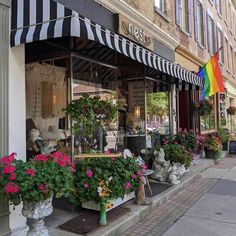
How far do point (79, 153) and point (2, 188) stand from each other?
2.44m

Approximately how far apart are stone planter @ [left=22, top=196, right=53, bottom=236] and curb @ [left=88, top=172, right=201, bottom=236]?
3.06 ft

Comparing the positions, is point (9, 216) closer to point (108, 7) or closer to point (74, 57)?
→ point (74, 57)

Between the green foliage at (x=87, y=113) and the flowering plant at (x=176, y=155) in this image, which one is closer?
the green foliage at (x=87, y=113)

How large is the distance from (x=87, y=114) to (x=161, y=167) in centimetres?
300

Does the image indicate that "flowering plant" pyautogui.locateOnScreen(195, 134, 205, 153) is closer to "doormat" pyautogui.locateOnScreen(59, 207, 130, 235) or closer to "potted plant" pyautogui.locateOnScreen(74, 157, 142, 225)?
"doormat" pyautogui.locateOnScreen(59, 207, 130, 235)

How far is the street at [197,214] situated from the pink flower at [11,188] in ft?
6.84

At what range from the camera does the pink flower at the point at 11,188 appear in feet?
11.5

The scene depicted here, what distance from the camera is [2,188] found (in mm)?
3631

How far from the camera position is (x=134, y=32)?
300 inches

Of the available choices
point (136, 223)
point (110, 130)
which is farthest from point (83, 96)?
point (136, 223)

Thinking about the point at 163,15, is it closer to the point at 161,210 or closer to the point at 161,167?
the point at 161,167

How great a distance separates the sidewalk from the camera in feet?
15.9

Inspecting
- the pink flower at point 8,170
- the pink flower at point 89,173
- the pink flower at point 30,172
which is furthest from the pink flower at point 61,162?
the pink flower at point 89,173

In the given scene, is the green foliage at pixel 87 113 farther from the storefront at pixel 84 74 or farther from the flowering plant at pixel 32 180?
the flowering plant at pixel 32 180
